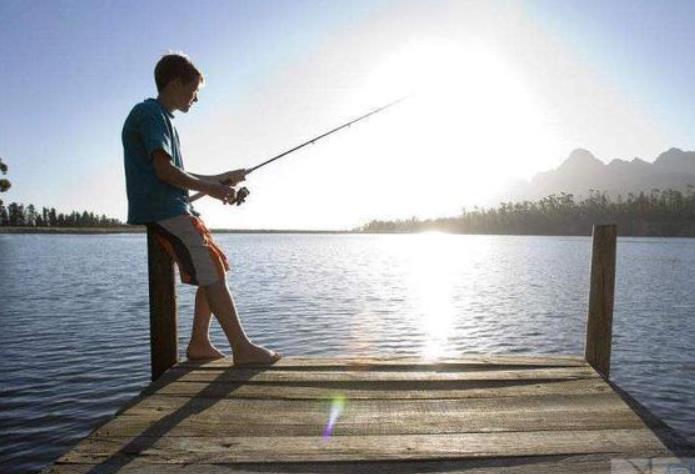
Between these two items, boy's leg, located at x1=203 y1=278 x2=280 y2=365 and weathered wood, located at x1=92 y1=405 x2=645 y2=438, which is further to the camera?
boy's leg, located at x1=203 y1=278 x2=280 y2=365

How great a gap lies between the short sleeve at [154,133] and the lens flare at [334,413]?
8.32 feet

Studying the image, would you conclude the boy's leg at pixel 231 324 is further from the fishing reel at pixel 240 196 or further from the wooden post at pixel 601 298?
the wooden post at pixel 601 298

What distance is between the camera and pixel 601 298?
230 inches

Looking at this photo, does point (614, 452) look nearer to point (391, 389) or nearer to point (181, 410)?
point (391, 389)

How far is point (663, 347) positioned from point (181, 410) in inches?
666

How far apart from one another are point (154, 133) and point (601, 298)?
4.95 meters

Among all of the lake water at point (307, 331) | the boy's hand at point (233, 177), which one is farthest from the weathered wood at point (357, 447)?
the lake water at point (307, 331)

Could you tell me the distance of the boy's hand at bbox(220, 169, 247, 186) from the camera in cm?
521

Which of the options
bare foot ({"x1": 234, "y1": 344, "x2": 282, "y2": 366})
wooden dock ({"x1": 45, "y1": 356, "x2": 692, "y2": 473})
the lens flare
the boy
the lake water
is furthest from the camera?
the lake water

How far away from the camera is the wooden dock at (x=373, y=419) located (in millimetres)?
3260

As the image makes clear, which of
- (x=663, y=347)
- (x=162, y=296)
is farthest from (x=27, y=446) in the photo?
(x=663, y=347)

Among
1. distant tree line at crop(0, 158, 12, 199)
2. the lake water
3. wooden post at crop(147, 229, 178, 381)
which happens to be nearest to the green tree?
distant tree line at crop(0, 158, 12, 199)

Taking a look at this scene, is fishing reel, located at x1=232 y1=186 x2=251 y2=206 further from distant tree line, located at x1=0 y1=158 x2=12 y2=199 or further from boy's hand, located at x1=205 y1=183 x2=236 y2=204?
distant tree line, located at x1=0 y1=158 x2=12 y2=199

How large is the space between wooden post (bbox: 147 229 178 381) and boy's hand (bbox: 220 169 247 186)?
3.04 ft
